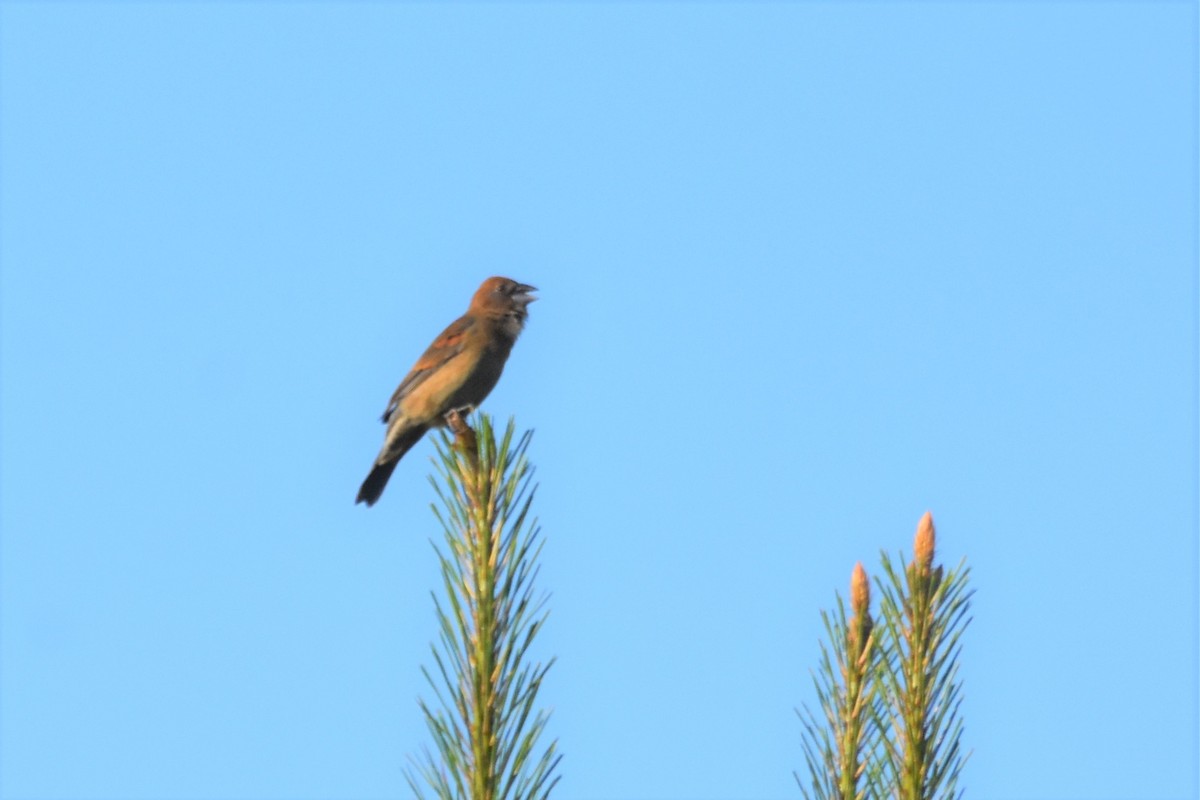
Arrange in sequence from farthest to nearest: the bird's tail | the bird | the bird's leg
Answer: the bird's tail
the bird
the bird's leg

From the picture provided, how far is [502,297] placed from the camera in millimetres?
11227

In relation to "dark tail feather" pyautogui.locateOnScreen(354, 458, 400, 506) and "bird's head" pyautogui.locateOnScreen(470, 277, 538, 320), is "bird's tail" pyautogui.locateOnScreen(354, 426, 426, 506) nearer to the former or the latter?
"dark tail feather" pyautogui.locateOnScreen(354, 458, 400, 506)

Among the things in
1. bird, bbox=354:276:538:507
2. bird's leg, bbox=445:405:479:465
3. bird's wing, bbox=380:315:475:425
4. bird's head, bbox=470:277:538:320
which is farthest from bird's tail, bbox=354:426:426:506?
bird's leg, bbox=445:405:479:465

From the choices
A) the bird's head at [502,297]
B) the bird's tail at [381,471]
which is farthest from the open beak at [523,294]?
the bird's tail at [381,471]

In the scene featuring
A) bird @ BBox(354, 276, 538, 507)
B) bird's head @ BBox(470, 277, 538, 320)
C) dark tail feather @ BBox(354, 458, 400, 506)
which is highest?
bird's head @ BBox(470, 277, 538, 320)

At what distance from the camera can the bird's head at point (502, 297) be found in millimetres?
11016

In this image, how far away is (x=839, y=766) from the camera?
10.2ft

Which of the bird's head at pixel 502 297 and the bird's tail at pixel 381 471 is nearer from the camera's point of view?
the bird's tail at pixel 381 471

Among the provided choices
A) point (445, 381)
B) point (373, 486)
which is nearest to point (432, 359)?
point (445, 381)

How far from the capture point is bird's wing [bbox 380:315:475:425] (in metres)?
10.5

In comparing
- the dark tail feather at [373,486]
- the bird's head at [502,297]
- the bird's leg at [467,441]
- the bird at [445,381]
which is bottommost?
the bird's leg at [467,441]

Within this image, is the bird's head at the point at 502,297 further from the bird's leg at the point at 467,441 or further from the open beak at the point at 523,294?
the bird's leg at the point at 467,441

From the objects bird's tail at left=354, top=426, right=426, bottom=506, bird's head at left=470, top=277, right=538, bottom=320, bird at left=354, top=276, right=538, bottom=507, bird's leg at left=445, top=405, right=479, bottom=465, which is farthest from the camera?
bird's head at left=470, top=277, right=538, bottom=320

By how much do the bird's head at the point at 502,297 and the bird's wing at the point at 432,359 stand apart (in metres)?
0.26
